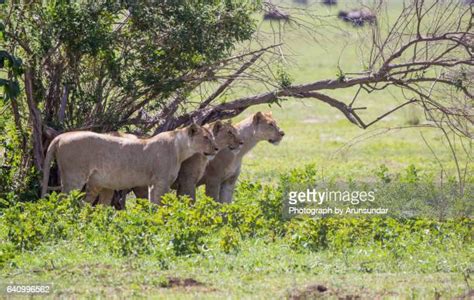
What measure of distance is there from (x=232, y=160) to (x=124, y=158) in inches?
74.0

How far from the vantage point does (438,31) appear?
1311cm

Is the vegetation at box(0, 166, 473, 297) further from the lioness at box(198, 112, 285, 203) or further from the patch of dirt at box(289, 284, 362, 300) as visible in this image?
the lioness at box(198, 112, 285, 203)

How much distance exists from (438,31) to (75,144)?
4.59 meters

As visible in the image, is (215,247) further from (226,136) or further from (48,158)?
(226,136)

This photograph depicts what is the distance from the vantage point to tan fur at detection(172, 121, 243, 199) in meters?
13.5

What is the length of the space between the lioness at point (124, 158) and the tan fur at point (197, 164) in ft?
1.20

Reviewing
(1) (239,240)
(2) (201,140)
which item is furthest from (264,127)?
(1) (239,240)

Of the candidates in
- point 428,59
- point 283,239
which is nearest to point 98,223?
point 283,239

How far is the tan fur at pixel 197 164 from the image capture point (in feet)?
44.3

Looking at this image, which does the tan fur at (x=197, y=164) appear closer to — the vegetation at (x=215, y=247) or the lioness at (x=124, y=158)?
the lioness at (x=124, y=158)

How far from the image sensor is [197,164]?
13578mm

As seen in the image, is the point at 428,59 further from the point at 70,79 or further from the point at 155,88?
the point at 70,79

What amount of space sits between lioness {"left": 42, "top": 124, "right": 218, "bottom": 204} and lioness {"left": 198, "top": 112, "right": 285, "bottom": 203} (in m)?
0.83

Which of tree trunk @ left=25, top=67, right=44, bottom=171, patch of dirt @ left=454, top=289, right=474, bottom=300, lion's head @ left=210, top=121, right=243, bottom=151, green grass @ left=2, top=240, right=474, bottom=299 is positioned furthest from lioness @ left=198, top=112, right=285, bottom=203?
patch of dirt @ left=454, top=289, right=474, bottom=300
